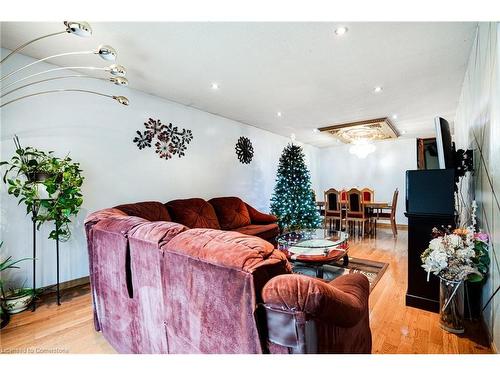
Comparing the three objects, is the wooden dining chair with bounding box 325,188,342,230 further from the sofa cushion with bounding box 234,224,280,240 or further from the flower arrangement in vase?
the flower arrangement in vase

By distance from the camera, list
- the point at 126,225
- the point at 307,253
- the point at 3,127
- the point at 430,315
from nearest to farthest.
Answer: the point at 126,225
the point at 430,315
the point at 3,127
the point at 307,253

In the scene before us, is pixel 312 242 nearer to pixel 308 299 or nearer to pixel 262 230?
pixel 262 230

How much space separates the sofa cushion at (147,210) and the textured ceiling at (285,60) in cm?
162

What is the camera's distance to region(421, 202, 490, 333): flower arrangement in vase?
1.72 m

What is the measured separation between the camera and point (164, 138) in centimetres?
361

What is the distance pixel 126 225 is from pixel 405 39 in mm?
2789

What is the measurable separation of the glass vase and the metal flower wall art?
361 centimetres

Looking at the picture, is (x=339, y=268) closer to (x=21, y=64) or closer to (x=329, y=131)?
(x=329, y=131)

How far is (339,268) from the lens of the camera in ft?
10.4

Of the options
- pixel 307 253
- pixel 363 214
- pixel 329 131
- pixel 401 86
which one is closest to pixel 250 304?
pixel 307 253

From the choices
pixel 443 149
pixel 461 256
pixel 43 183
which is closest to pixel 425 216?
pixel 461 256

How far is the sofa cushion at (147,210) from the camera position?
2.82 metres

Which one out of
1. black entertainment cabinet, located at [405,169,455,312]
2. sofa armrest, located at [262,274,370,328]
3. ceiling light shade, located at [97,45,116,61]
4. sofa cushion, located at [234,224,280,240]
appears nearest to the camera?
sofa armrest, located at [262,274,370,328]

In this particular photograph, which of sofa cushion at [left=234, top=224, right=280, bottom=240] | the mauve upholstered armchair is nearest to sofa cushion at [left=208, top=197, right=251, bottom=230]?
sofa cushion at [left=234, top=224, right=280, bottom=240]
